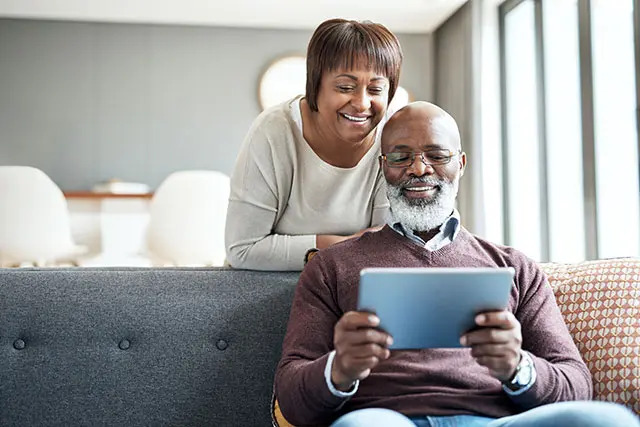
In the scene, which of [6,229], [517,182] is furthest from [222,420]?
[517,182]

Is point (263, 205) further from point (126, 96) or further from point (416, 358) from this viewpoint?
point (126, 96)

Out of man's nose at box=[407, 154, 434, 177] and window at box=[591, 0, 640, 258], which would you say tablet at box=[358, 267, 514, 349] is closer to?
man's nose at box=[407, 154, 434, 177]

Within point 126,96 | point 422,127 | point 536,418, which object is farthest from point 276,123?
point 126,96

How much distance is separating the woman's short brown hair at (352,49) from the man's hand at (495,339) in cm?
76

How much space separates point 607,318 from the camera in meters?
1.59

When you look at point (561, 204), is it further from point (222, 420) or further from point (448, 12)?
point (222, 420)

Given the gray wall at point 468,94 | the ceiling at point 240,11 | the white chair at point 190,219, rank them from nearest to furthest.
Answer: the white chair at point 190,219 → the gray wall at point 468,94 → the ceiling at point 240,11

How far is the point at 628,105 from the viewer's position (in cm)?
379

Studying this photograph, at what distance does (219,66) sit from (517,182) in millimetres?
2640

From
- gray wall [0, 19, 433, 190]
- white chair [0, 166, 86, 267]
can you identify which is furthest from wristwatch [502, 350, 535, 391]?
gray wall [0, 19, 433, 190]

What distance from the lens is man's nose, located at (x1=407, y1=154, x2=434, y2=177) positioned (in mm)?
1553

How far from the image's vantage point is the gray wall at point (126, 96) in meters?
6.11

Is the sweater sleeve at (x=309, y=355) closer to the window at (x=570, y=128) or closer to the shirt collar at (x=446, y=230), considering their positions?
the shirt collar at (x=446, y=230)

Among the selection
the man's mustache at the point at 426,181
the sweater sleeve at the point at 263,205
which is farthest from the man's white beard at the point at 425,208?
the sweater sleeve at the point at 263,205
